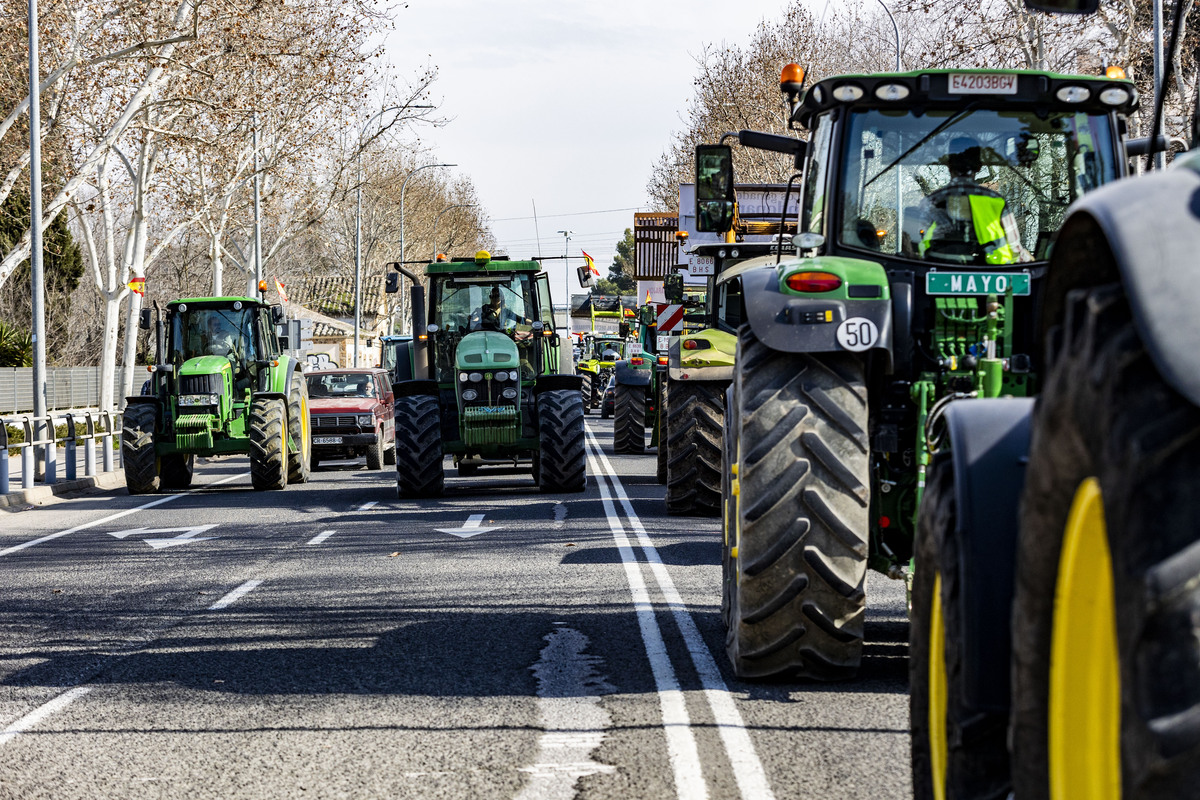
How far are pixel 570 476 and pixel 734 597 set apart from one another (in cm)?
1158

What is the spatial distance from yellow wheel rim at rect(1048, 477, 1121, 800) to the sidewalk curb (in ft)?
58.9

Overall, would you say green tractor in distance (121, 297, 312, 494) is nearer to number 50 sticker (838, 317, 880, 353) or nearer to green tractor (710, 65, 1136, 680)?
green tractor (710, 65, 1136, 680)

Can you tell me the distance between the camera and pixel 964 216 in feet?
22.8

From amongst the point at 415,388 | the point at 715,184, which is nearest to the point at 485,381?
the point at 415,388

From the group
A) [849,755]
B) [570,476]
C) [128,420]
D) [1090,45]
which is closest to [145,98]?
[128,420]

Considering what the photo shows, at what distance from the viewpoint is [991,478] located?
10.9 ft

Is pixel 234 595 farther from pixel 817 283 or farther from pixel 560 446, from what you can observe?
pixel 560 446

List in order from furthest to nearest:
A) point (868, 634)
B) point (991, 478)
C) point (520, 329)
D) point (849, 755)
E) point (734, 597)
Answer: point (520, 329) < point (868, 634) < point (734, 597) < point (849, 755) < point (991, 478)

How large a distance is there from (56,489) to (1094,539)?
20297 millimetres

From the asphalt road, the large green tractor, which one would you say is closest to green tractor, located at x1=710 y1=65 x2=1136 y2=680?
the asphalt road

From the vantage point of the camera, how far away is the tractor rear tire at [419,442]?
17.9 m

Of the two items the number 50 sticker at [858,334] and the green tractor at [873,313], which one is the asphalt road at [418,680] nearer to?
the green tractor at [873,313]

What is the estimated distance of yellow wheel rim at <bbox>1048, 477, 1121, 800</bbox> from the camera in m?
2.33

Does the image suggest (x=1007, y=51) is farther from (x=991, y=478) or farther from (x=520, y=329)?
(x=991, y=478)
